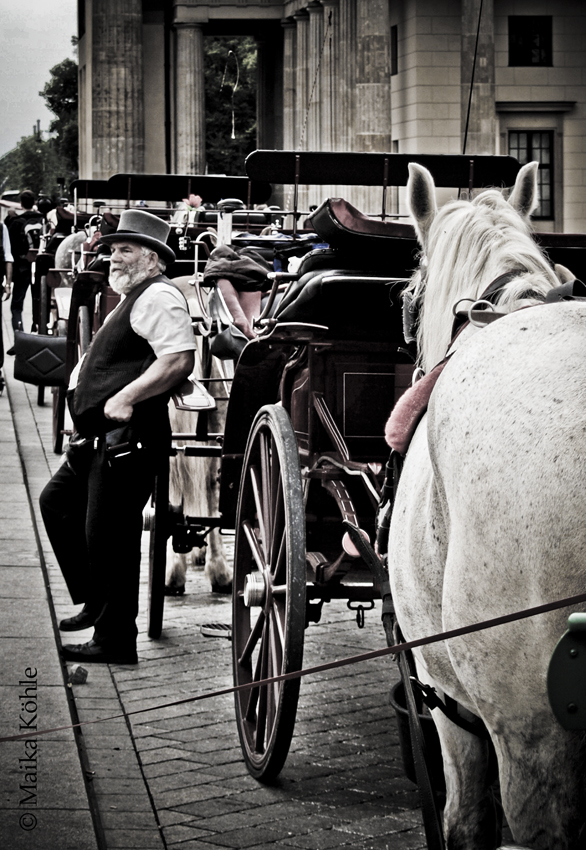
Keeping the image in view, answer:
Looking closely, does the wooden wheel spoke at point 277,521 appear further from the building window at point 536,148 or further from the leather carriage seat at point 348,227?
the building window at point 536,148

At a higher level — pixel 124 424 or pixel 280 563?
pixel 124 424

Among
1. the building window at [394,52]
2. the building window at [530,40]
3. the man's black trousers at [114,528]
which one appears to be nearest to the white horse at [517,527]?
the man's black trousers at [114,528]

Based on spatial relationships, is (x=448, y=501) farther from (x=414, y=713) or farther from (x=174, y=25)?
(x=174, y=25)

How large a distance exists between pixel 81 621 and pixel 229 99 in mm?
55008

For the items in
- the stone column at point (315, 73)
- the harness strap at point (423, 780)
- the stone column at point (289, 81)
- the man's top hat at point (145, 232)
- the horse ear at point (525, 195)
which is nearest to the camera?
the harness strap at point (423, 780)

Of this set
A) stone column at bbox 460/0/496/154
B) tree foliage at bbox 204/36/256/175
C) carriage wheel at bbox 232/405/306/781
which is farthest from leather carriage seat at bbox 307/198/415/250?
tree foliage at bbox 204/36/256/175

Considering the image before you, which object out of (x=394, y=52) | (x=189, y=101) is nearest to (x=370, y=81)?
(x=394, y=52)

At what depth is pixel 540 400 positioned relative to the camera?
89.0 inches

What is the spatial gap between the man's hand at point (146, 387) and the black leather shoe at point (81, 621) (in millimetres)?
941

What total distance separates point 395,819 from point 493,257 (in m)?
1.97

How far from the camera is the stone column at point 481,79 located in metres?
34.2

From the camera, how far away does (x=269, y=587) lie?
177 inches

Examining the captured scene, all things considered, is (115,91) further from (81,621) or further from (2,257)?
(81,621)

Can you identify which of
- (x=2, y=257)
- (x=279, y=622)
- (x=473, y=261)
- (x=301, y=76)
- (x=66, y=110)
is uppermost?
(x=66, y=110)
